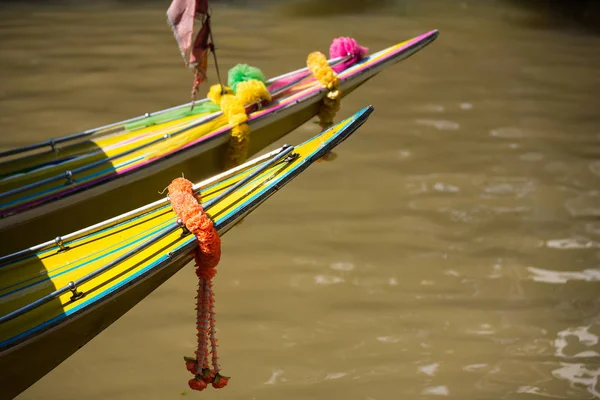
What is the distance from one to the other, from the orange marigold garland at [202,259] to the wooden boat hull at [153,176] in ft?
1.34

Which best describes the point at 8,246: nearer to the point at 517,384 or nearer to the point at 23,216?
the point at 23,216

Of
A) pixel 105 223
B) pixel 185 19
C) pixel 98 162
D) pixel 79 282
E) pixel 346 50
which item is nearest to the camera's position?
pixel 79 282

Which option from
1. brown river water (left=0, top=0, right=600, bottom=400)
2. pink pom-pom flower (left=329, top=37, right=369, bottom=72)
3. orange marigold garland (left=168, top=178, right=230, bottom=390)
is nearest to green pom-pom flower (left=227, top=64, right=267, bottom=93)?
pink pom-pom flower (left=329, top=37, right=369, bottom=72)

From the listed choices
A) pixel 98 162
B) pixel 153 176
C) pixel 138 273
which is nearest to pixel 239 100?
→ pixel 153 176

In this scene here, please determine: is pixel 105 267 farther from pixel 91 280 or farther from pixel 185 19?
pixel 185 19

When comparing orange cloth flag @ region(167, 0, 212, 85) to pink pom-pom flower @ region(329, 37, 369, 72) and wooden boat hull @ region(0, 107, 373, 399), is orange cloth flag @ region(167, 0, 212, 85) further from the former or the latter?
pink pom-pom flower @ region(329, 37, 369, 72)

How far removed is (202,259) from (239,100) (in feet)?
2.47

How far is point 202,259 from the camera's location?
158 centimetres

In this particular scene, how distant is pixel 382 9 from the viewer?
4.76 meters

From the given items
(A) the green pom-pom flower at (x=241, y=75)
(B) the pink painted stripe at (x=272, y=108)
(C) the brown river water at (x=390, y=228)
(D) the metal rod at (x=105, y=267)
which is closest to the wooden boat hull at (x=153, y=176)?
(B) the pink painted stripe at (x=272, y=108)

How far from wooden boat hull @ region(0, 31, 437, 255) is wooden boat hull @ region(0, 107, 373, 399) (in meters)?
0.21

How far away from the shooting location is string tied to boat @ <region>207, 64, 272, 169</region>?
84.9 inches

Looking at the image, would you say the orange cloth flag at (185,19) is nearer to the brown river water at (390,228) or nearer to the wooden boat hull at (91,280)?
the wooden boat hull at (91,280)

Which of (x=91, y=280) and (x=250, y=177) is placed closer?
(x=91, y=280)
